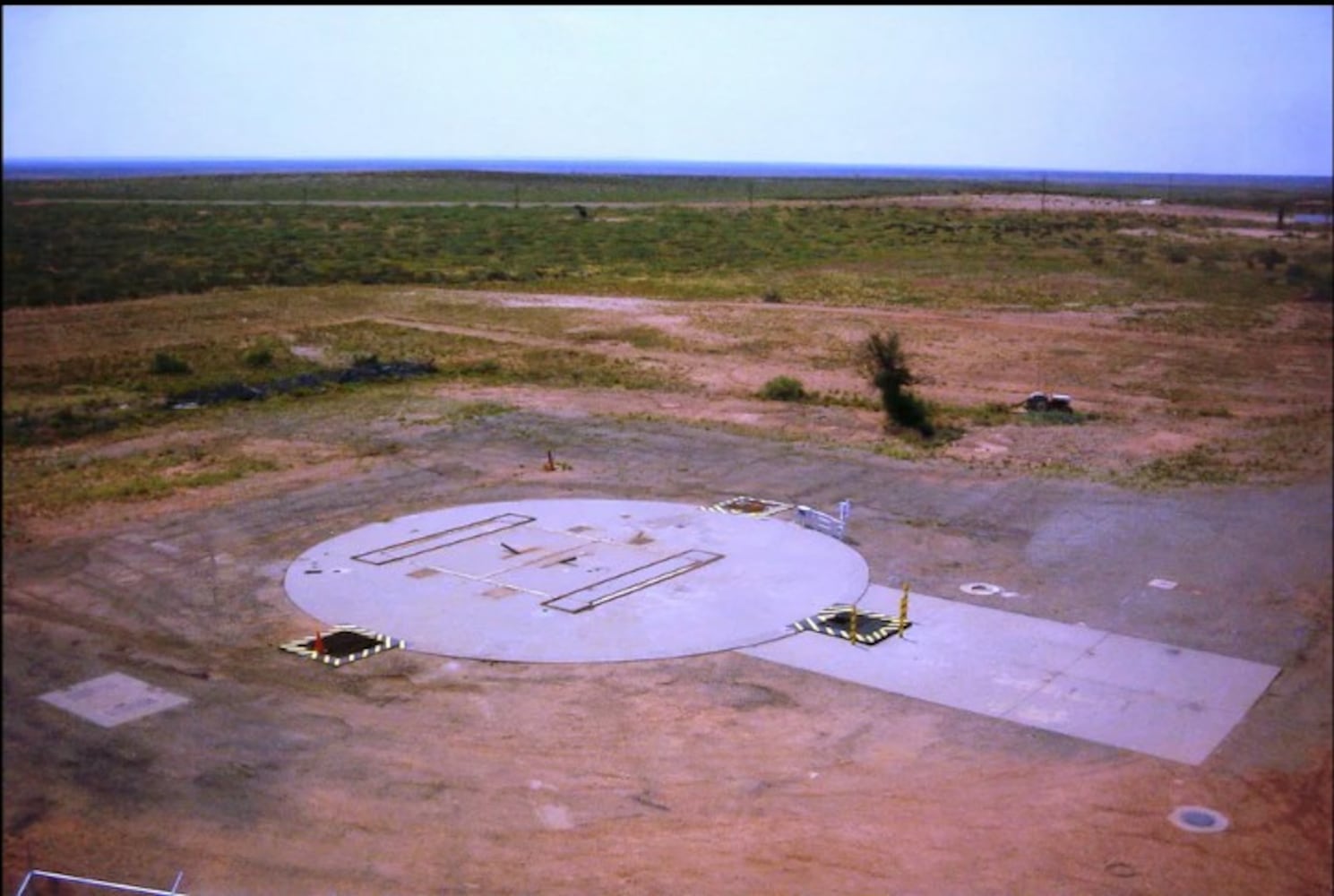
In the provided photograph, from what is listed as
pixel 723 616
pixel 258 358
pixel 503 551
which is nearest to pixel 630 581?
pixel 723 616

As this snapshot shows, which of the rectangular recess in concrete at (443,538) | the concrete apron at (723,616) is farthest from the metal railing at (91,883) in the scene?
the rectangular recess in concrete at (443,538)

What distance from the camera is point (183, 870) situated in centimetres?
1138

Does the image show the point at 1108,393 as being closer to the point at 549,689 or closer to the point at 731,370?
the point at 731,370

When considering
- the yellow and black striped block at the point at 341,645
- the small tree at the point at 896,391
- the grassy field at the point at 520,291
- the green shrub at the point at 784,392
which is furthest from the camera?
the green shrub at the point at 784,392

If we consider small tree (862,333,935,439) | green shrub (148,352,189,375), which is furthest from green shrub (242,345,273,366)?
small tree (862,333,935,439)

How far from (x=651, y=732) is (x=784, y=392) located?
2254 centimetres

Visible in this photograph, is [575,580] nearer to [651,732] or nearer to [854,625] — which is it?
[854,625]

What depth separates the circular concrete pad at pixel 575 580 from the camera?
57.5ft

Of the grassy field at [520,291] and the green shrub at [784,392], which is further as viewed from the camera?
the green shrub at [784,392]

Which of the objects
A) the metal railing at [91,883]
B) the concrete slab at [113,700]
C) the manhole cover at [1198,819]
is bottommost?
the concrete slab at [113,700]

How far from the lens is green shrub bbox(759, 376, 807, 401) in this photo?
3616 cm

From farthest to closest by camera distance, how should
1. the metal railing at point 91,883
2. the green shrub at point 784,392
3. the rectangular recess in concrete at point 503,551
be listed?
the green shrub at point 784,392
the rectangular recess in concrete at point 503,551
the metal railing at point 91,883

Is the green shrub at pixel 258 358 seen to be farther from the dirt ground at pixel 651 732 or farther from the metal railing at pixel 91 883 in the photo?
the metal railing at pixel 91 883

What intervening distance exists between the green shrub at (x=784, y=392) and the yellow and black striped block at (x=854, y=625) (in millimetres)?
17861
